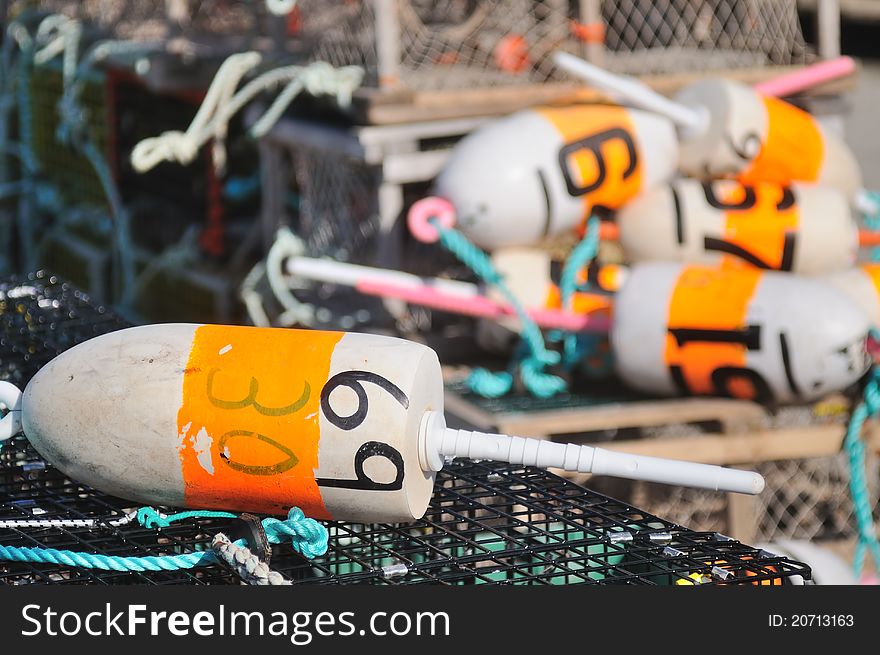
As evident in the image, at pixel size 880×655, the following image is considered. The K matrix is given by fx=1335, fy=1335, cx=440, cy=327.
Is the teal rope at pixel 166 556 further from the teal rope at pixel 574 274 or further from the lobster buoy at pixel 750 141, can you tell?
the lobster buoy at pixel 750 141

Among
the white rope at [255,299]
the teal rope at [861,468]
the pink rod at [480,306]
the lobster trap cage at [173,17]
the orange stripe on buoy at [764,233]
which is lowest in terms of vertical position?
the teal rope at [861,468]

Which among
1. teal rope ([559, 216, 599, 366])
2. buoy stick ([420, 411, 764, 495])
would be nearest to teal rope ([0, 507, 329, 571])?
buoy stick ([420, 411, 764, 495])

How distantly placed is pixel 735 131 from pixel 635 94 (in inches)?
14.6

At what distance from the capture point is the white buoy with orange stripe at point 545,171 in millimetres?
4293

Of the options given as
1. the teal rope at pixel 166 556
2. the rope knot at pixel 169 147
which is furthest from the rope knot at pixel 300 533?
the rope knot at pixel 169 147

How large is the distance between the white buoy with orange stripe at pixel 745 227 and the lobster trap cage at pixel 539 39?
84cm

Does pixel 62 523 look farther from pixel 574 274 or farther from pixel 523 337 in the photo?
pixel 574 274

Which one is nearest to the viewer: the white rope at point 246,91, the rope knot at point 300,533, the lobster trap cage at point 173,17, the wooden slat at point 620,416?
the rope knot at point 300,533

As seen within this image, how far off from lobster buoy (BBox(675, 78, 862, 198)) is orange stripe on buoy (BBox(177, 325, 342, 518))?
299 centimetres

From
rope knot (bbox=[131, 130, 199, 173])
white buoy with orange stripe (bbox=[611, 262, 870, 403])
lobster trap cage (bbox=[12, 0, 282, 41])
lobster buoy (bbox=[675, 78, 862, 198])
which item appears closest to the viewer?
white buoy with orange stripe (bbox=[611, 262, 870, 403])

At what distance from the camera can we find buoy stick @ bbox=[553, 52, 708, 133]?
14.7 ft

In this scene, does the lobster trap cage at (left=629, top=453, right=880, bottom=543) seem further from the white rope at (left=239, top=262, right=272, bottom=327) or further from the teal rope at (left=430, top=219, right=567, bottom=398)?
the white rope at (left=239, top=262, right=272, bottom=327)

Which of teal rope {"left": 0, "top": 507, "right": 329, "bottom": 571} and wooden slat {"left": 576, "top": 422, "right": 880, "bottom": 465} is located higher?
teal rope {"left": 0, "top": 507, "right": 329, "bottom": 571}

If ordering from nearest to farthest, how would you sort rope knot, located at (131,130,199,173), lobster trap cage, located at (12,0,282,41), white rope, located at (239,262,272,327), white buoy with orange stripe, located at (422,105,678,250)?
1. white buoy with orange stripe, located at (422,105,678,250)
2. rope knot, located at (131,130,199,173)
3. white rope, located at (239,262,272,327)
4. lobster trap cage, located at (12,0,282,41)
